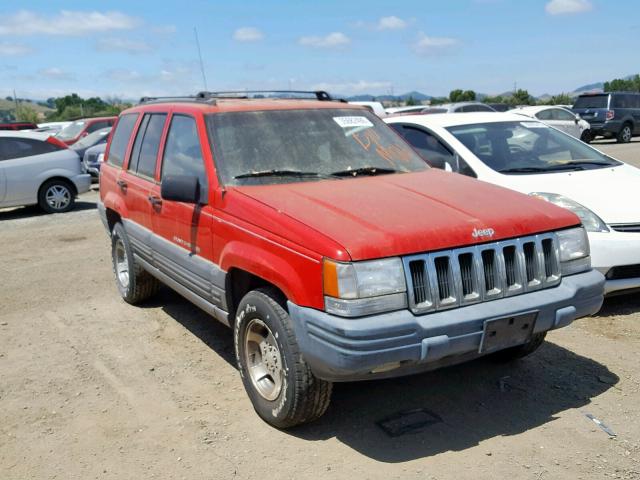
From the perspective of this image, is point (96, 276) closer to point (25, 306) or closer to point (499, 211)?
point (25, 306)

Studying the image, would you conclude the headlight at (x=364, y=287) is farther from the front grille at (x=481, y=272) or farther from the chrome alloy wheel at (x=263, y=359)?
the chrome alloy wheel at (x=263, y=359)

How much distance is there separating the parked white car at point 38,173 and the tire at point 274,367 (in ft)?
30.5

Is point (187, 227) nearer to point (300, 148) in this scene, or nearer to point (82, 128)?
point (300, 148)

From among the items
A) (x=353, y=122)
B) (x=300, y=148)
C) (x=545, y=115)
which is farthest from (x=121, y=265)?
(x=545, y=115)

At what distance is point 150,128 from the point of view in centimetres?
559

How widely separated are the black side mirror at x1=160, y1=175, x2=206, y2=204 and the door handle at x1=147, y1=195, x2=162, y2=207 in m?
0.77

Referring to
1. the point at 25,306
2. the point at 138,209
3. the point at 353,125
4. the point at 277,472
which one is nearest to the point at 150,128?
the point at 138,209

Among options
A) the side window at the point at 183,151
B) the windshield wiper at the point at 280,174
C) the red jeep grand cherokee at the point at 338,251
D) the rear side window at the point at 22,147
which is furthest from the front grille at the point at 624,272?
the rear side window at the point at 22,147

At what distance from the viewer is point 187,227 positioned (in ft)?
15.2

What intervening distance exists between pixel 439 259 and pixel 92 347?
311 cm

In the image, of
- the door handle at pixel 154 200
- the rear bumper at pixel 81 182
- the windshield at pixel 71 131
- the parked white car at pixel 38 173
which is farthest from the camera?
the windshield at pixel 71 131

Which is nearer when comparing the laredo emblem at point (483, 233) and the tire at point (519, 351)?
the laredo emblem at point (483, 233)

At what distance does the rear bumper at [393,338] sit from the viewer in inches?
125

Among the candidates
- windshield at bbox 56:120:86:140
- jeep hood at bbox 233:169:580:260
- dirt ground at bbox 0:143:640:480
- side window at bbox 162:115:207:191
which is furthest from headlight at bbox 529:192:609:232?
windshield at bbox 56:120:86:140
